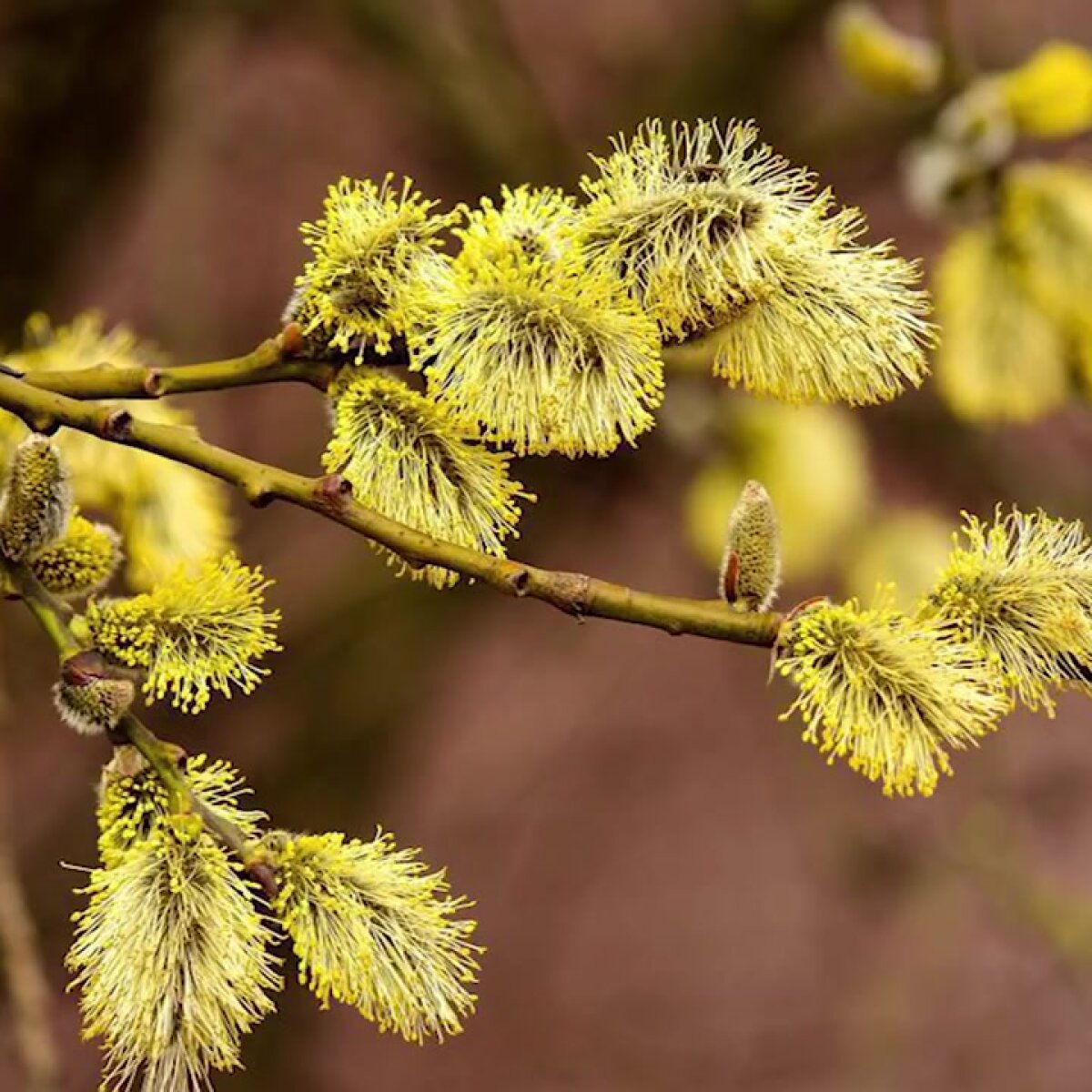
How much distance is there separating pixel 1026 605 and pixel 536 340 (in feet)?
0.47

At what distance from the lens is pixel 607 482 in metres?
1.43

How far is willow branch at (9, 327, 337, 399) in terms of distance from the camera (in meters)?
0.40

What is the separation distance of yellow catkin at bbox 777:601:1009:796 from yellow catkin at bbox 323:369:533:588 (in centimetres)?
9

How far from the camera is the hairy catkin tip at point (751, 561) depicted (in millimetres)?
411

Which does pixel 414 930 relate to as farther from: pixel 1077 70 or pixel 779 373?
pixel 1077 70

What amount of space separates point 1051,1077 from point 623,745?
→ 574 mm

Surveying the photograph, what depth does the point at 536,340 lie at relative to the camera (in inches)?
14.8

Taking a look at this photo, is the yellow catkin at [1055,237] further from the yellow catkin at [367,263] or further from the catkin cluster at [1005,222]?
the yellow catkin at [367,263]

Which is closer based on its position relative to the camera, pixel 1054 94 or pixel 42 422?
pixel 42 422

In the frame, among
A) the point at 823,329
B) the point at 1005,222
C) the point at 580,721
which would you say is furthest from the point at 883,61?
the point at 580,721

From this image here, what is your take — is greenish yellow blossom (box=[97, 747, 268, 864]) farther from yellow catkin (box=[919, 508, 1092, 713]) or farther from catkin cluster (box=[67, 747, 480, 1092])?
yellow catkin (box=[919, 508, 1092, 713])

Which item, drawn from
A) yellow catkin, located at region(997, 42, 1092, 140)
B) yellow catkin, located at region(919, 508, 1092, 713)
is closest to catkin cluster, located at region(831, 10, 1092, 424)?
yellow catkin, located at region(997, 42, 1092, 140)

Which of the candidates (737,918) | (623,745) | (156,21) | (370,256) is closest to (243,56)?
(156,21)

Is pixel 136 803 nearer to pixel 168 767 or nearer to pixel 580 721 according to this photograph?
pixel 168 767
